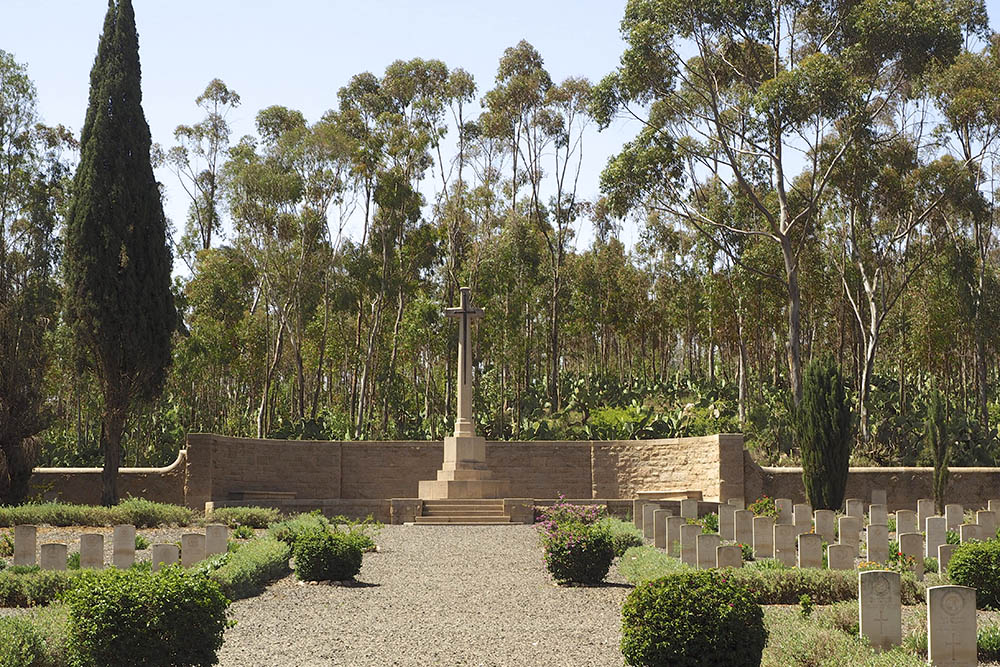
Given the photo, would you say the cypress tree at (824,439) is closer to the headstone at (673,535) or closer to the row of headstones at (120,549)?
the headstone at (673,535)

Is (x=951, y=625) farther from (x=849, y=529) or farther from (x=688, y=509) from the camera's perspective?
(x=688, y=509)

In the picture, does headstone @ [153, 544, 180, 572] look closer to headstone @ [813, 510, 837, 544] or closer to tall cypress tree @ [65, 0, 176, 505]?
headstone @ [813, 510, 837, 544]

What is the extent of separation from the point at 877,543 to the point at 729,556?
3267 millimetres

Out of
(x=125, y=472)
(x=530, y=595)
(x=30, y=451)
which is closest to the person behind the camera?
(x=530, y=595)

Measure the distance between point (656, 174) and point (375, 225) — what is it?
45.3ft

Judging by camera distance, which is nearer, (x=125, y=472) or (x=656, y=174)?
(x=125, y=472)

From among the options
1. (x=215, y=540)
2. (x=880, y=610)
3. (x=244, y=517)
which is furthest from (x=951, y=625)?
(x=244, y=517)

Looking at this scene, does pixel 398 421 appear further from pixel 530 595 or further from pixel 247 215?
pixel 530 595

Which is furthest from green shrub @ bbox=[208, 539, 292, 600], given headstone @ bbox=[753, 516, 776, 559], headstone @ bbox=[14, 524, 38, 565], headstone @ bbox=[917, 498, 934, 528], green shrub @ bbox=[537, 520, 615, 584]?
headstone @ bbox=[917, 498, 934, 528]

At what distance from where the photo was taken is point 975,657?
820cm

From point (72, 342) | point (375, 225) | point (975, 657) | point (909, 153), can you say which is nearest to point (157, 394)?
point (72, 342)

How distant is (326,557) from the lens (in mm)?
14367

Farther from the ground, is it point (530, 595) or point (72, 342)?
point (72, 342)

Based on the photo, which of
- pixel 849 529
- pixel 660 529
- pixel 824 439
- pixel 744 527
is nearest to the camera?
pixel 849 529
